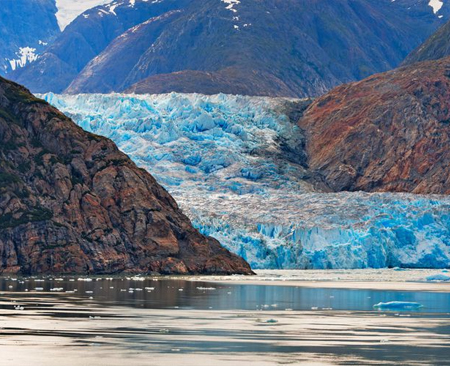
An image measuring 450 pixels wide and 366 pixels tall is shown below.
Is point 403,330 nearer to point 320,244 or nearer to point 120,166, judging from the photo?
point 120,166

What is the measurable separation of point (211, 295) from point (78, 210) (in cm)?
2302

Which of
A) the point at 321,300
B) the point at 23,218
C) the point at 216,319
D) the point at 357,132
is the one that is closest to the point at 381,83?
the point at 357,132

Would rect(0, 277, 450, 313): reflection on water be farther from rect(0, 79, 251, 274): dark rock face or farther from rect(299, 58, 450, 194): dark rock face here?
rect(299, 58, 450, 194): dark rock face

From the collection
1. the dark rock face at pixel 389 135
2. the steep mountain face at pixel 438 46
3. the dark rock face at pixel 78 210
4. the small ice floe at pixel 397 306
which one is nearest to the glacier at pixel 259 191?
the dark rock face at pixel 389 135

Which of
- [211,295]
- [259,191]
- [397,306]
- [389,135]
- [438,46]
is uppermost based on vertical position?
[438,46]

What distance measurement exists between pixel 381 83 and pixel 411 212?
56.5 meters

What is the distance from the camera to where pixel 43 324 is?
99.8 feet

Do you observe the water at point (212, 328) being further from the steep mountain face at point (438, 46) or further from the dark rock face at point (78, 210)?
the steep mountain face at point (438, 46)

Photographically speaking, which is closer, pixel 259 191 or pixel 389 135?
pixel 259 191

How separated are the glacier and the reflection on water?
25.9m

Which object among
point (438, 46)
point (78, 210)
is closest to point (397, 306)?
point (78, 210)

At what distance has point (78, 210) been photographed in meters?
67.2

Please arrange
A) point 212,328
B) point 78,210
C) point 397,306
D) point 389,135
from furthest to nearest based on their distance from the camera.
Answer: point 389,135 → point 78,210 → point 397,306 → point 212,328

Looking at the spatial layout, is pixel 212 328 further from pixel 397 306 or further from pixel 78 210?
pixel 78 210
